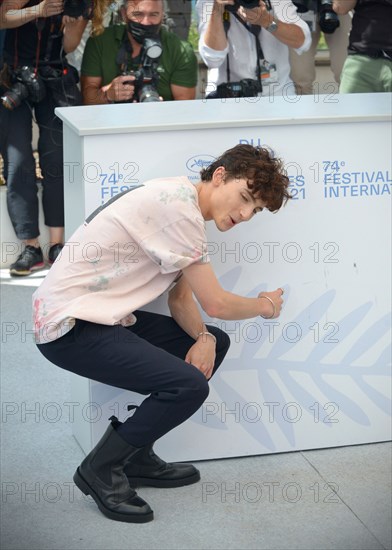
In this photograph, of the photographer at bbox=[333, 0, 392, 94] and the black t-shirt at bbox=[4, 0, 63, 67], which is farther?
the black t-shirt at bbox=[4, 0, 63, 67]

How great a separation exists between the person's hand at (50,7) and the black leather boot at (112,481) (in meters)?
2.65

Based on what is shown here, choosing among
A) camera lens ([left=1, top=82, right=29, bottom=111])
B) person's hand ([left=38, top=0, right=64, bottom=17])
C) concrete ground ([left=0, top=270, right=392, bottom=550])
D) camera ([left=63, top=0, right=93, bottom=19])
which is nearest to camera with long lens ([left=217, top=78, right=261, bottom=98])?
camera ([left=63, top=0, right=93, bottom=19])

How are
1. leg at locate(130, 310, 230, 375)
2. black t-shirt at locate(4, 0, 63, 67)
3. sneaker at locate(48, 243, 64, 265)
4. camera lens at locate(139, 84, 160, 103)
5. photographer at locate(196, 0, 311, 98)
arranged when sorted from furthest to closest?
sneaker at locate(48, 243, 64, 265), black t-shirt at locate(4, 0, 63, 67), camera lens at locate(139, 84, 160, 103), photographer at locate(196, 0, 311, 98), leg at locate(130, 310, 230, 375)

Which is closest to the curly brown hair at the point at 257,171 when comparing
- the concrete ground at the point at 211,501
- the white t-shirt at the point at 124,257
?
the white t-shirt at the point at 124,257

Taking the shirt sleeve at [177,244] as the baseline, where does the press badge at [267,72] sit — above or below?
above

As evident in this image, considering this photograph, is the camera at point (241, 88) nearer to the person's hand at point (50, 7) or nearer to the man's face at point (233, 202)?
the person's hand at point (50, 7)

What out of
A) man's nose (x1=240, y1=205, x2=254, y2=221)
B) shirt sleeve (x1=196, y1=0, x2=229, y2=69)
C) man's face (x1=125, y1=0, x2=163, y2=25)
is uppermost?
man's face (x1=125, y1=0, x2=163, y2=25)

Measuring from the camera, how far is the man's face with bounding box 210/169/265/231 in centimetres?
314

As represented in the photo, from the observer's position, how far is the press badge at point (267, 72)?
17.3 feet

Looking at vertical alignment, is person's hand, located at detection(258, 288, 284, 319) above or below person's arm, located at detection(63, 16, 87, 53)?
below

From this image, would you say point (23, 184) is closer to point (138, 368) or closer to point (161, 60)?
point (161, 60)

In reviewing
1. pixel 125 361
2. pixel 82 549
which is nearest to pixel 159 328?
pixel 125 361

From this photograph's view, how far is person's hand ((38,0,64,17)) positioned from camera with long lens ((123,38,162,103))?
0.47 meters

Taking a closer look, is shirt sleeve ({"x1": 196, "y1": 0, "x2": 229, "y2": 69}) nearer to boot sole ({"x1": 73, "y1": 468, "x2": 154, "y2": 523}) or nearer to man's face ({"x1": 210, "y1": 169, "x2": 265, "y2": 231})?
man's face ({"x1": 210, "y1": 169, "x2": 265, "y2": 231})
